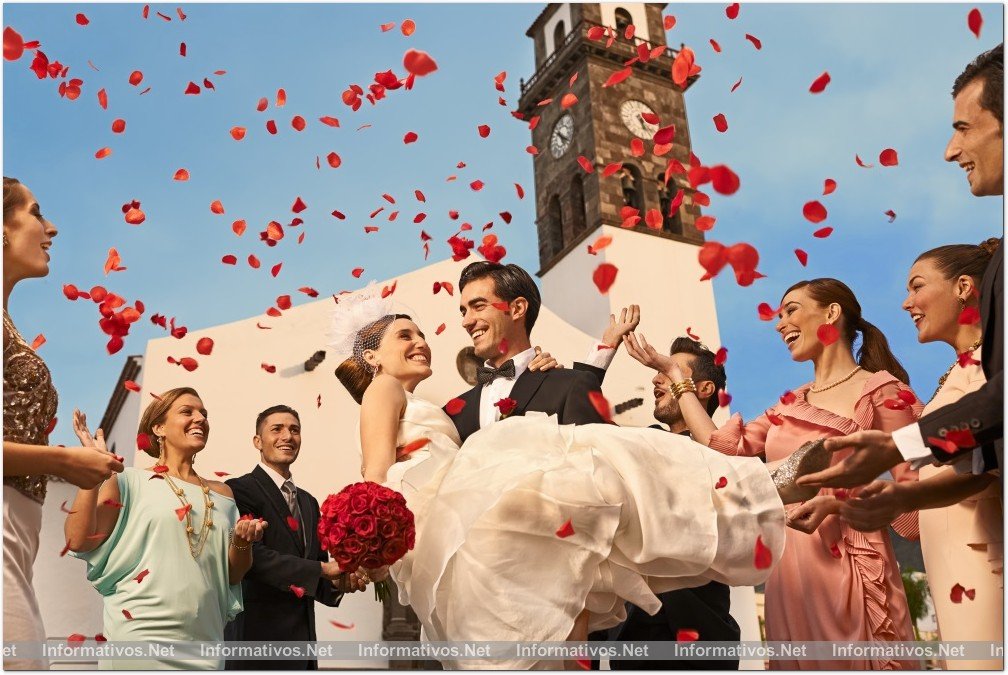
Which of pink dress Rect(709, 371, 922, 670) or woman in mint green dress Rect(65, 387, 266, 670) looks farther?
woman in mint green dress Rect(65, 387, 266, 670)

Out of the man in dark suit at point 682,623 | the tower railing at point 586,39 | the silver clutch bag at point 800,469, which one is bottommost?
the man in dark suit at point 682,623

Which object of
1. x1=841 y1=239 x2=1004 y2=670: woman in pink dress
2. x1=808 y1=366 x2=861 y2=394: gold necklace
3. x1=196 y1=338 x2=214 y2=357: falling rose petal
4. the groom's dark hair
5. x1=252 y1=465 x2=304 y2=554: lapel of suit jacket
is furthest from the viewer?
x1=196 y1=338 x2=214 y2=357: falling rose petal

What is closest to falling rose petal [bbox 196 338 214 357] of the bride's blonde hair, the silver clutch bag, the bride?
the bride's blonde hair

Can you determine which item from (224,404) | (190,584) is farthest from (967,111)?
(224,404)

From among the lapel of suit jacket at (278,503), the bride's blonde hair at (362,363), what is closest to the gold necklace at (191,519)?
the lapel of suit jacket at (278,503)

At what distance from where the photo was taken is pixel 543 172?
25953 millimetres

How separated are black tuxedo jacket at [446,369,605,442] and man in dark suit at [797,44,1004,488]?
836mm

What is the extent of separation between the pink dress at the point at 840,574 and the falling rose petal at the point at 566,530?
114 centimetres

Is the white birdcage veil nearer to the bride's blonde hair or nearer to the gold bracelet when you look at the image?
the bride's blonde hair

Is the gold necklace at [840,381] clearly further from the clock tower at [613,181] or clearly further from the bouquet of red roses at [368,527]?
the clock tower at [613,181]

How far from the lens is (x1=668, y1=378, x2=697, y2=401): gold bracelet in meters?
4.40

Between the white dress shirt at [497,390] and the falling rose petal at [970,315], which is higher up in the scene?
the falling rose petal at [970,315]

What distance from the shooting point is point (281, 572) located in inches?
168

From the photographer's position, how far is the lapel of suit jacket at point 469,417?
3674 millimetres
